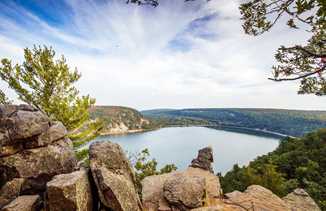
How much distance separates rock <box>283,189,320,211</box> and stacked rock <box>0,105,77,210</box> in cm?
1055

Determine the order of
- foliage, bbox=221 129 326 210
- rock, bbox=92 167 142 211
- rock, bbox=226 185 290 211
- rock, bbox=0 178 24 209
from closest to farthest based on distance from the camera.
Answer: rock, bbox=92 167 142 211
rock, bbox=0 178 24 209
rock, bbox=226 185 290 211
foliage, bbox=221 129 326 210

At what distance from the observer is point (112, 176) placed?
641 cm

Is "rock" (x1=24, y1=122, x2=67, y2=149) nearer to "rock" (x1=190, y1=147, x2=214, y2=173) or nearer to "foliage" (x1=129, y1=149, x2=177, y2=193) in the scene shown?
"rock" (x1=190, y1=147, x2=214, y2=173)

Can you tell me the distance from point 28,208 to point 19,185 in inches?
72.4

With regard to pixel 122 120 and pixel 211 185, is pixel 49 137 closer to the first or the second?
pixel 211 185

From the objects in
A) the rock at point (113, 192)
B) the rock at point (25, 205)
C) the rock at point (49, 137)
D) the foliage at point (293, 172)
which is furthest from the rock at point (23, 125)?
the foliage at point (293, 172)

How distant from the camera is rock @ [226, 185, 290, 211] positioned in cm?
803

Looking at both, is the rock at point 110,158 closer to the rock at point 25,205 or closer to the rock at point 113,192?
the rock at point 113,192

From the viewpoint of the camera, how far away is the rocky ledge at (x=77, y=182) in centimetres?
598

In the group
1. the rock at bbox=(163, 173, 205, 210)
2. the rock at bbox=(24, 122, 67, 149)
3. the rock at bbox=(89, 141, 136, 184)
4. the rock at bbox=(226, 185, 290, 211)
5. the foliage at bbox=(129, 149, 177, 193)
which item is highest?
the rock at bbox=(24, 122, 67, 149)

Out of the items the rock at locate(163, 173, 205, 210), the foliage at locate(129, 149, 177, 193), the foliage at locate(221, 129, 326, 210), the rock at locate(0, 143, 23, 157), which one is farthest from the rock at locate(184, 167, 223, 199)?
the foliage at locate(221, 129, 326, 210)

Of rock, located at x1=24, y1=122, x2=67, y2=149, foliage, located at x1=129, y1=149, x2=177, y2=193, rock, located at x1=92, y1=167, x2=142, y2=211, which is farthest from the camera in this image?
foliage, located at x1=129, y1=149, x2=177, y2=193

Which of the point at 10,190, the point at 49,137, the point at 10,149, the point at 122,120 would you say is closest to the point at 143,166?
the point at 49,137

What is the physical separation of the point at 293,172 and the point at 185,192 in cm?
4358
